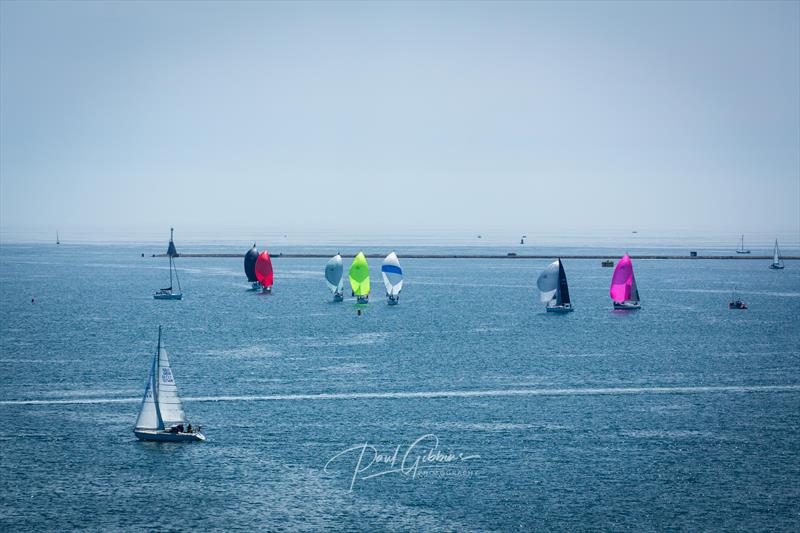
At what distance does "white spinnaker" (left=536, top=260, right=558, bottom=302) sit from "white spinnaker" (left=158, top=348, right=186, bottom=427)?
311 ft

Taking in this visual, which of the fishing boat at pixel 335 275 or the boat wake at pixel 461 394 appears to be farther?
the fishing boat at pixel 335 275

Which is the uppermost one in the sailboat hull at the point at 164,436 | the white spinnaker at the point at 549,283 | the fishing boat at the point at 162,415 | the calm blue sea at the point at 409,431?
the white spinnaker at the point at 549,283

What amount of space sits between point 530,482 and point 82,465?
29.6m

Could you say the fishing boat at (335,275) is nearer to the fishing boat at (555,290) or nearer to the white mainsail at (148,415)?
the fishing boat at (555,290)

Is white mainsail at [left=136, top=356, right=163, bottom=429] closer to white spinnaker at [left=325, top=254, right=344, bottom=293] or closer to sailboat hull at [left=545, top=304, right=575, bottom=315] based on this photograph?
sailboat hull at [left=545, top=304, right=575, bottom=315]

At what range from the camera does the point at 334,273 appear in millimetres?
173750

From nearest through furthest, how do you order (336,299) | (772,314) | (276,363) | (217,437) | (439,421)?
(217,437), (439,421), (276,363), (772,314), (336,299)

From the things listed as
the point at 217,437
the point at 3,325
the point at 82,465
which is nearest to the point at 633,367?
the point at 217,437

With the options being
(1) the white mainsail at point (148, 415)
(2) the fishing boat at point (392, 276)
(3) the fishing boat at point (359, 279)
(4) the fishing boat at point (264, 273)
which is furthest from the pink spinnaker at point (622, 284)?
(1) the white mainsail at point (148, 415)

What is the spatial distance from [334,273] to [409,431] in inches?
4170

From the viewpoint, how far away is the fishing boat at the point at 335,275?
17150 centimetres

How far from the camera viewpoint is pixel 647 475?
58688mm

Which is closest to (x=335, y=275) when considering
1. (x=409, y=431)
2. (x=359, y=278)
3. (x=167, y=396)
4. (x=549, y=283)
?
(x=359, y=278)

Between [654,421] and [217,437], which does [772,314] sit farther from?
[217,437]
